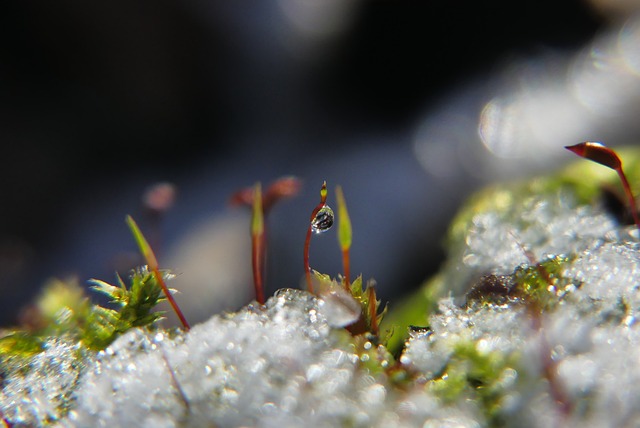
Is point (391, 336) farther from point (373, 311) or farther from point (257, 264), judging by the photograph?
point (257, 264)

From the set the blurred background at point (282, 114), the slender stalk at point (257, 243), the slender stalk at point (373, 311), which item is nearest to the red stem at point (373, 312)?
the slender stalk at point (373, 311)

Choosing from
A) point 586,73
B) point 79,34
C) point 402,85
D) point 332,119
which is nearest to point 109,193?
point 79,34

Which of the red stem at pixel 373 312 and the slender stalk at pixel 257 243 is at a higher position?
the slender stalk at pixel 257 243

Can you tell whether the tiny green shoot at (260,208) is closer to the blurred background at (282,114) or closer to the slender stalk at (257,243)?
the slender stalk at (257,243)

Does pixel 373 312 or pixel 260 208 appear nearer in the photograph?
pixel 373 312

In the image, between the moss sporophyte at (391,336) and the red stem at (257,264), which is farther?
the red stem at (257,264)

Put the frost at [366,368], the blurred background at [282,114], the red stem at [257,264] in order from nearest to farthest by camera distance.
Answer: the frost at [366,368] < the red stem at [257,264] < the blurred background at [282,114]

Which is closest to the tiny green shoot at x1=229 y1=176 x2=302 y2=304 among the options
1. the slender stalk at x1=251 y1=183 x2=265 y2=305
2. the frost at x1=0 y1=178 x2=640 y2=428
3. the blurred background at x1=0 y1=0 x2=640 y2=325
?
the slender stalk at x1=251 y1=183 x2=265 y2=305

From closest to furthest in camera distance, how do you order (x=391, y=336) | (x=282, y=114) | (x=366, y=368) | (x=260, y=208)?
1. (x=366, y=368)
2. (x=391, y=336)
3. (x=260, y=208)
4. (x=282, y=114)

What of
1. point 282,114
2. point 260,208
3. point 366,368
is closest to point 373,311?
point 366,368
